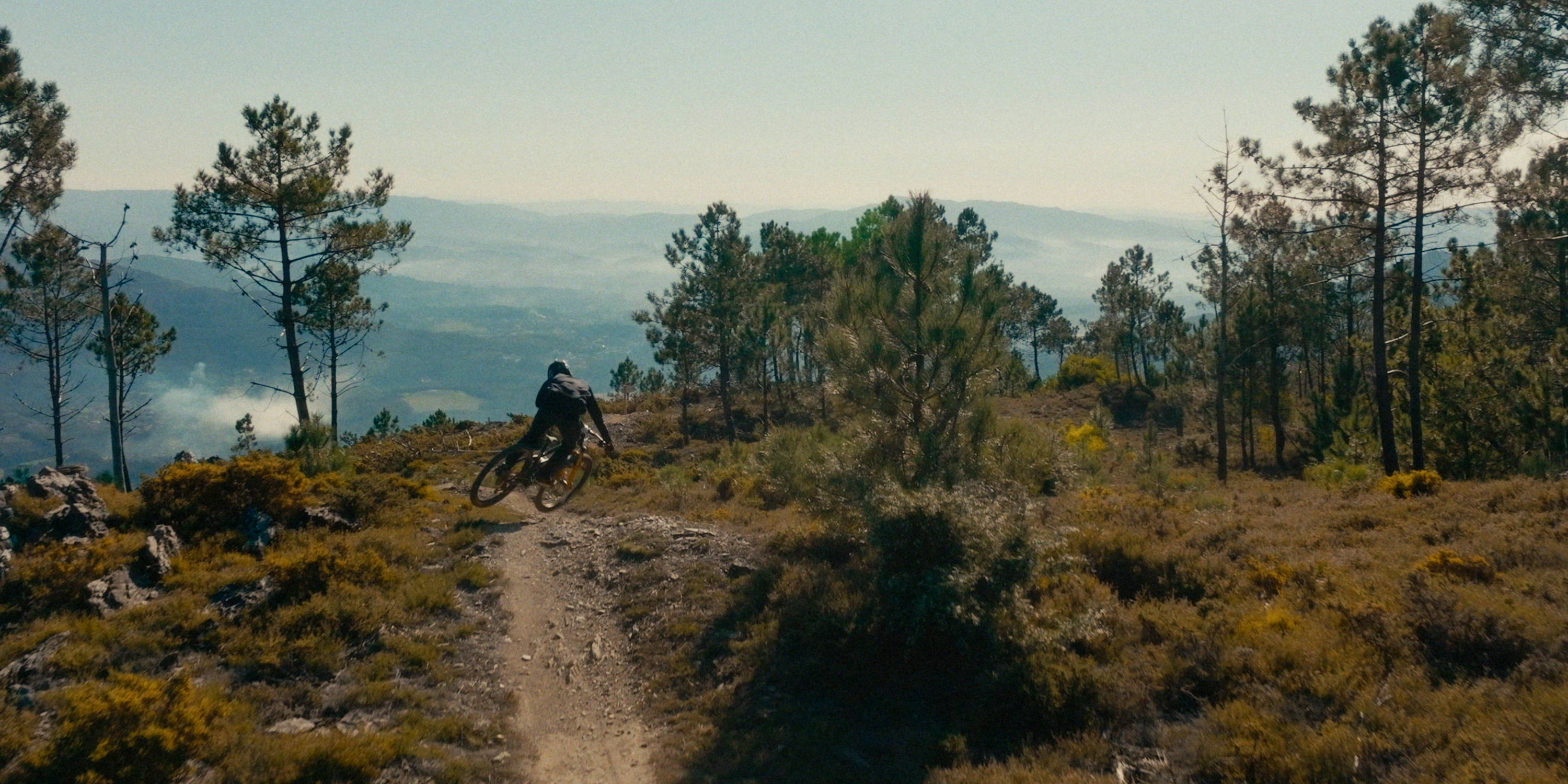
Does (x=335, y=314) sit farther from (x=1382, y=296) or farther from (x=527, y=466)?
(x=1382, y=296)

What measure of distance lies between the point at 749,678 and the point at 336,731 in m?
4.58

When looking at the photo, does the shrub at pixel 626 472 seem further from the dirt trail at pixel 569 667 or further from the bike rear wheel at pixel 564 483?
the dirt trail at pixel 569 667

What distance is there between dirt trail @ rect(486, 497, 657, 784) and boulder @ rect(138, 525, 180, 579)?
4477mm

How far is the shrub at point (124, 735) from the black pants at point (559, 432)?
799 cm

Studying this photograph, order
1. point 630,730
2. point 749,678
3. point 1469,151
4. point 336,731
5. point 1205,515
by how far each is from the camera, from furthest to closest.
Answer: point 1469,151
point 1205,515
point 749,678
point 630,730
point 336,731

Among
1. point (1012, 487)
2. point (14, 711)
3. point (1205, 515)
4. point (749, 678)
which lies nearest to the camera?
point (14, 711)

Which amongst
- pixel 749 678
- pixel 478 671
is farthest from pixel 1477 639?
pixel 478 671

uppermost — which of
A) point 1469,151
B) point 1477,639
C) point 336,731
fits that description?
point 1469,151

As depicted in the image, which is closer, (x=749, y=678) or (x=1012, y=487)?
(x=749, y=678)

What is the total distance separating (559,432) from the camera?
1605cm

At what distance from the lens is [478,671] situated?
10.8m

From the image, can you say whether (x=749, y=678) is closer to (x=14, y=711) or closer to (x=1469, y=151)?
(x=14, y=711)

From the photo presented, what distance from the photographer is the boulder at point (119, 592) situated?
1066cm

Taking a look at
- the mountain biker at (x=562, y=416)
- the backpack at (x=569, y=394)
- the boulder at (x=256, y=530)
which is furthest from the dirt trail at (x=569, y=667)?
the boulder at (x=256, y=530)
